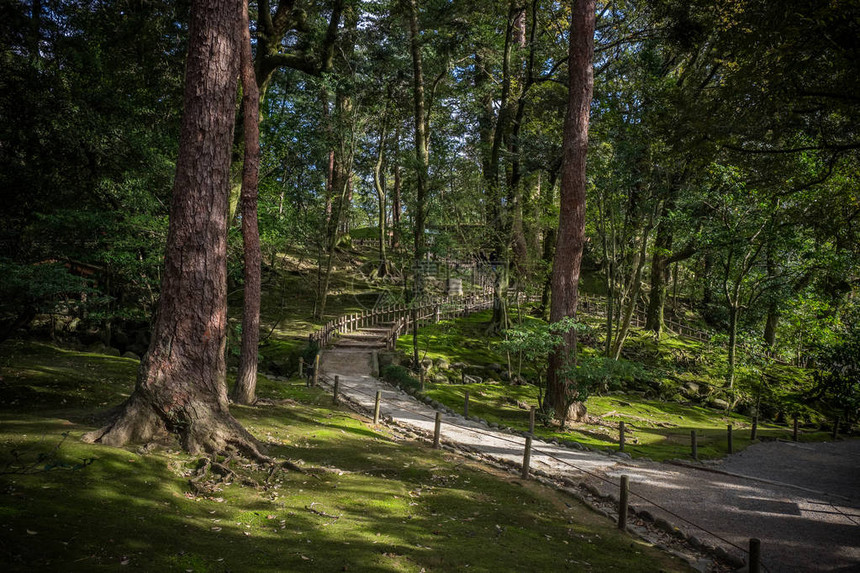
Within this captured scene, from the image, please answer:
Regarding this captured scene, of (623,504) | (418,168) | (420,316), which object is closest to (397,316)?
(420,316)

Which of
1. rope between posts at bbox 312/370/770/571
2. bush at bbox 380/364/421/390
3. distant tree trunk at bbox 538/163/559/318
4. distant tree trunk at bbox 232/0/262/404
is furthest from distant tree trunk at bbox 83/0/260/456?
distant tree trunk at bbox 538/163/559/318

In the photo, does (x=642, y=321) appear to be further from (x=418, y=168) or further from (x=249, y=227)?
(x=249, y=227)

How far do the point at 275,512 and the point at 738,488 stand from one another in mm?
9074

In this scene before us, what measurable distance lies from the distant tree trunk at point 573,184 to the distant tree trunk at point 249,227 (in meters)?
7.87

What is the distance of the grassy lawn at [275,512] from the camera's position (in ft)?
12.8

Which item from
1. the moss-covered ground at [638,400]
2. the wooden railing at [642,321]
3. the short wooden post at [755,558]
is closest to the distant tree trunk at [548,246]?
the moss-covered ground at [638,400]

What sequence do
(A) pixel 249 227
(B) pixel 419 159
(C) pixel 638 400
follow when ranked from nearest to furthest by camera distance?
(A) pixel 249 227 < (B) pixel 419 159 < (C) pixel 638 400

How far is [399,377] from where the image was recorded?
1705 cm

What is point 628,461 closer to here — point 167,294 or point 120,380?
point 167,294

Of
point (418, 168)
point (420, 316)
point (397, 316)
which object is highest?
point (418, 168)

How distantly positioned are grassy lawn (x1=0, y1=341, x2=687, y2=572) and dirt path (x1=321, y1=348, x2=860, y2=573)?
135 centimetres

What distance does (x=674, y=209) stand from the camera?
738 inches

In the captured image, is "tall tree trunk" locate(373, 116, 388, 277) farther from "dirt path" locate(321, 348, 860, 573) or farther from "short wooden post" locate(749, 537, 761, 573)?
"short wooden post" locate(749, 537, 761, 573)

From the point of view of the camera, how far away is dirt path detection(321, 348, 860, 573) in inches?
259
